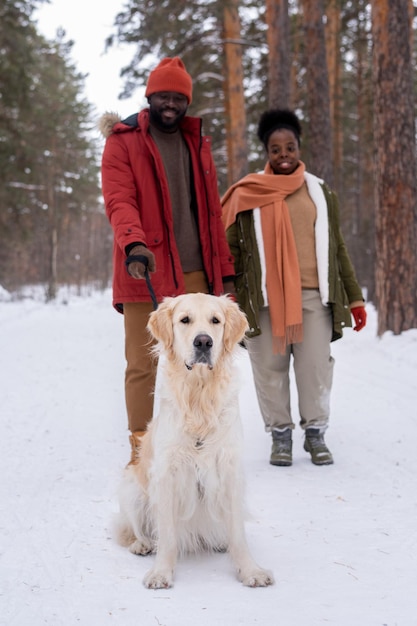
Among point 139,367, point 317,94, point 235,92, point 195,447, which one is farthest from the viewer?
point 235,92

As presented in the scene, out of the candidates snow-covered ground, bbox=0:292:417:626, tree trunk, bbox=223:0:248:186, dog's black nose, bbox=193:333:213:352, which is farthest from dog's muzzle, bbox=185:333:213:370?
tree trunk, bbox=223:0:248:186

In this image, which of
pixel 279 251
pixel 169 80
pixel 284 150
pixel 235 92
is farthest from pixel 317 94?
pixel 169 80

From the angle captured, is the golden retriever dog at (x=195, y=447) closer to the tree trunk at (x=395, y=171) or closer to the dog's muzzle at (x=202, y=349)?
the dog's muzzle at (x=202, y=349)

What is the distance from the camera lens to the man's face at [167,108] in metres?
3.61

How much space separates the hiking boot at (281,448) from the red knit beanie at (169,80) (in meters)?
2.41

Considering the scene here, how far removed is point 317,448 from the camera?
4363 millimetres

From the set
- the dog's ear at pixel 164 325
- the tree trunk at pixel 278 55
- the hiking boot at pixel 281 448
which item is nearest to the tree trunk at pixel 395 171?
the tree trunk at pixel 278 55

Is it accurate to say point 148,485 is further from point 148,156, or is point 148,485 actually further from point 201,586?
point 148,156

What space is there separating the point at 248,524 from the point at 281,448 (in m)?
1.18

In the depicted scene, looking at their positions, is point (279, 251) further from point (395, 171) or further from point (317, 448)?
point (395, 171)

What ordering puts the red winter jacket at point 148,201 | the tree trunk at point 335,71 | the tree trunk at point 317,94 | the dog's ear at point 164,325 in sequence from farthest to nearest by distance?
the tree trunk at point 335,71 < the tree trunk at point 317,94 < the red winter jacket at point 148,201 < the dog's ear at point 164,325

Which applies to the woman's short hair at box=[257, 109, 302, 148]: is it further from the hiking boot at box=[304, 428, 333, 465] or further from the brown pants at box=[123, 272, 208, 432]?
the hiking boot at box=[304, 428, 333, 465]

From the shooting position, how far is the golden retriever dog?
2641mm

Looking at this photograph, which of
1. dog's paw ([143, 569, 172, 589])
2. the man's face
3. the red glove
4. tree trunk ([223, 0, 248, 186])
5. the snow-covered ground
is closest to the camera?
the snow-covered ground
